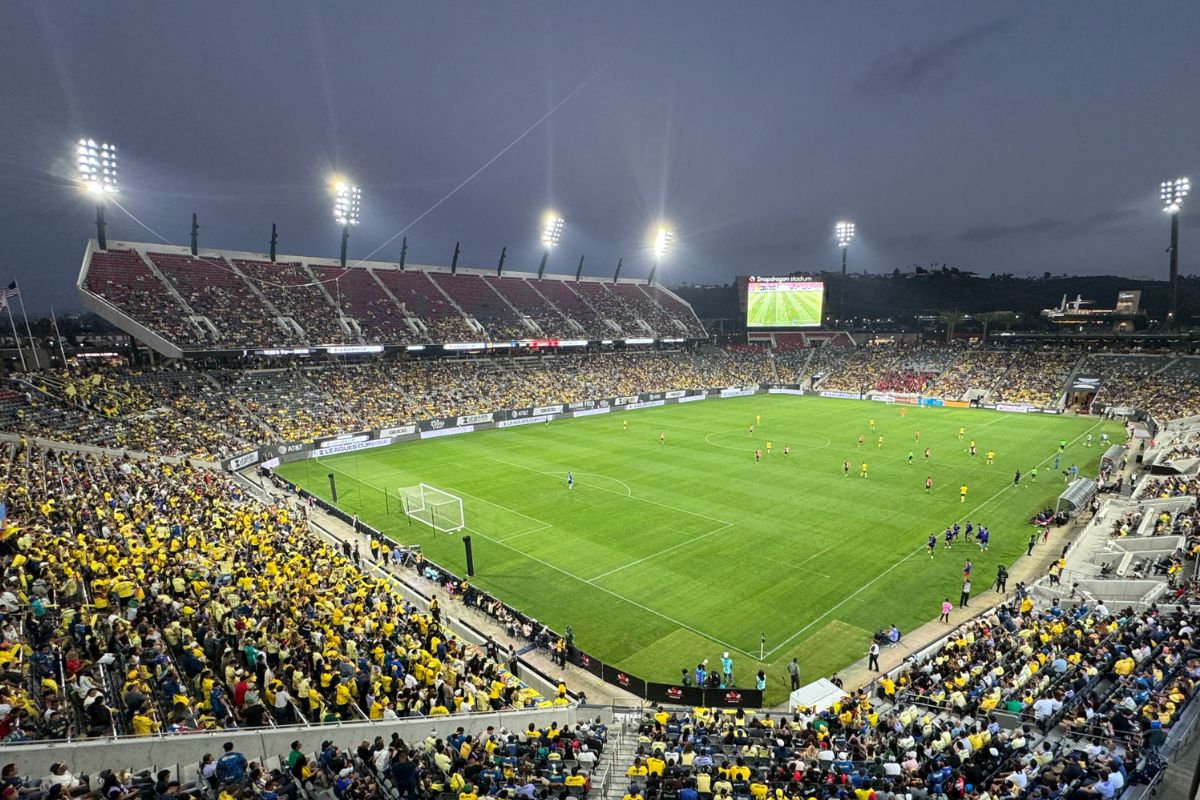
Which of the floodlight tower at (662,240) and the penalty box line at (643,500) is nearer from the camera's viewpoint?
the penalty box line at (643,500)

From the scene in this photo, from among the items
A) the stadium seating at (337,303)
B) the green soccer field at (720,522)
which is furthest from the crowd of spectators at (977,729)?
the stadium seating at (337,303)

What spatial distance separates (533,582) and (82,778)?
1685 cm

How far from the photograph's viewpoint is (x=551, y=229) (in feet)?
265

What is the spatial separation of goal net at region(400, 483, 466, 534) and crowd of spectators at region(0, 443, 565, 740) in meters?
8.46

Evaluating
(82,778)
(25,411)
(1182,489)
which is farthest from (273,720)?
(25,411)

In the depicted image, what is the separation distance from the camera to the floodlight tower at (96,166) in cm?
4381

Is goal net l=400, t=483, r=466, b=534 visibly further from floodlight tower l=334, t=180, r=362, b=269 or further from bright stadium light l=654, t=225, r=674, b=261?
bright stadium light l=654, t=225, r=674, b=261

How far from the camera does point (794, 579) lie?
23.7 meters

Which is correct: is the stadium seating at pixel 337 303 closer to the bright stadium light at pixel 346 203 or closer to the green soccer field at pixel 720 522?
the bright stadium light at pixel 346 203

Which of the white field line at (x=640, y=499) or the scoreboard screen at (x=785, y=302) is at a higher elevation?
the scoreboard screen at (x=785, y=302)

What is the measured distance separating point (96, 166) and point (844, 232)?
262ft

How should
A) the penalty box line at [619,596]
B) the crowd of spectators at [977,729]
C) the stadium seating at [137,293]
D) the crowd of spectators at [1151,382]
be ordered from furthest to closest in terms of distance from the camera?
1. the crowd of spectators at [1151,382]
2. the stadium seating at [137,293]
3. the penalty box line at [619,596]
4. the crowd of spectators at [977,729]

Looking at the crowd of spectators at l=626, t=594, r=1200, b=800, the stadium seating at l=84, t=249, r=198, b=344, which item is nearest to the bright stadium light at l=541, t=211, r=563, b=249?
the stadium seating at l=84, t=249, r=198, b=344

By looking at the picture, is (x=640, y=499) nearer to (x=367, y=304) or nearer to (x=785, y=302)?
(x=367, y=304)
